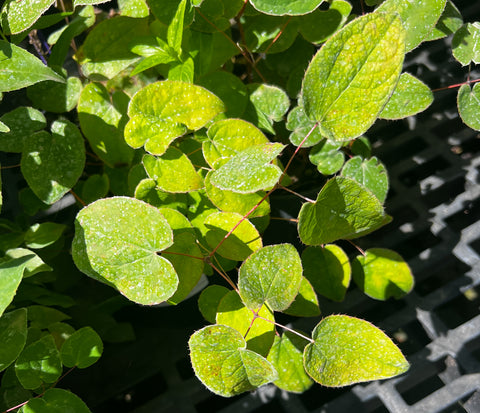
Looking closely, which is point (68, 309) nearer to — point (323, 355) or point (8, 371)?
point (8, 371)

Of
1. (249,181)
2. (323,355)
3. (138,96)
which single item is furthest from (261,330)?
(138,96)

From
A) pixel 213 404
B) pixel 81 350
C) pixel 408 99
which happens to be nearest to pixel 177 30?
pixel 408 99

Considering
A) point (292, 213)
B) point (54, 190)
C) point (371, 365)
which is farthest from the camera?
point (292, 213)

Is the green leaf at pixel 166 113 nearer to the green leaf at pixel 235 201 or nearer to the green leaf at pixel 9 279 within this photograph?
the green leaf at pixel 235 201

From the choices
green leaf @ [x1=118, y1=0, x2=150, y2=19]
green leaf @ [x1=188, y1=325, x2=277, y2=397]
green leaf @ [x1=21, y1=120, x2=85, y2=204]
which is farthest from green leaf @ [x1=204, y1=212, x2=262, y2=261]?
green leaf @ [x1=118, y1=0, x2=150, y2=19]

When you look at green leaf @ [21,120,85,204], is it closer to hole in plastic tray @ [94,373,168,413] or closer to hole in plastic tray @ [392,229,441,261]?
hole in plastic tray @ [94,373,168,413]
